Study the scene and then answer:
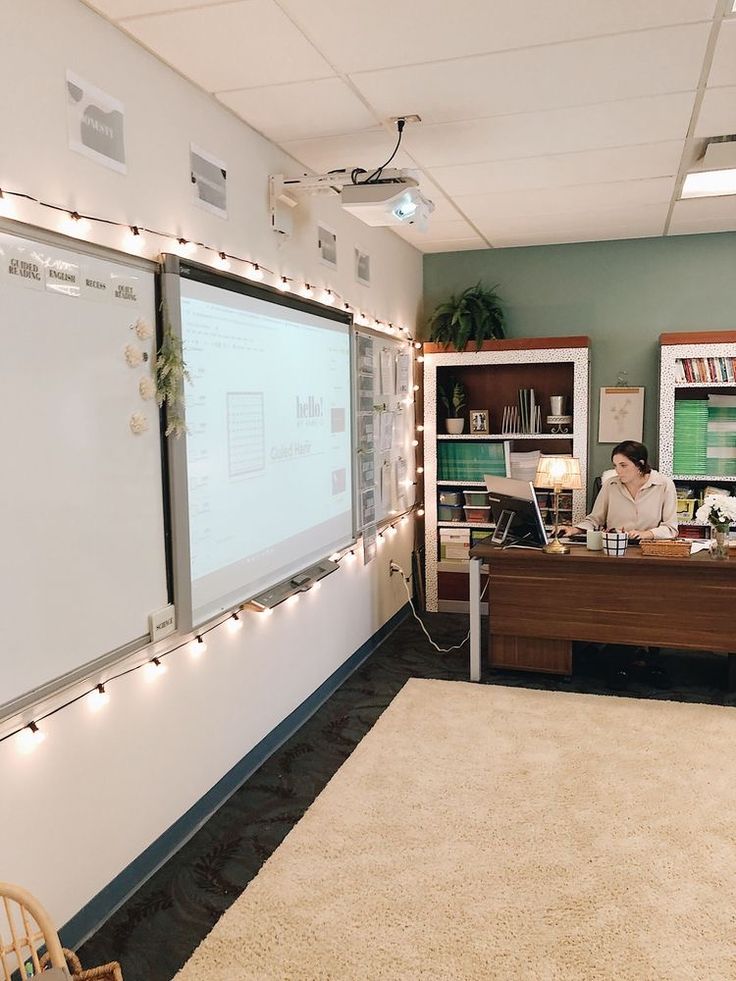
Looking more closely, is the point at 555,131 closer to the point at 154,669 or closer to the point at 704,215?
the point at 704,215

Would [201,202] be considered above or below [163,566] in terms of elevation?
above

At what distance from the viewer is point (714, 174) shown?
405cm

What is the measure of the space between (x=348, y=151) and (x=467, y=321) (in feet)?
7.02

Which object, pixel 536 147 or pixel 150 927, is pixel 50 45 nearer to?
pixel 536 147

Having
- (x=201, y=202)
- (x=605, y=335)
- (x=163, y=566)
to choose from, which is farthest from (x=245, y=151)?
(x=605, y=335)

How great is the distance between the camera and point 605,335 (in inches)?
231

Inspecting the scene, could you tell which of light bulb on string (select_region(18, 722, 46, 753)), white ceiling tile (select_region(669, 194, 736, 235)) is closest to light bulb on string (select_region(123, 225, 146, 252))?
light bulb on string (select_region(18, 722, 46, 753))

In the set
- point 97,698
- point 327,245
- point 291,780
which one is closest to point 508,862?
point 291,780

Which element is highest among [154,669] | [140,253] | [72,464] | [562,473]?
[140,253]

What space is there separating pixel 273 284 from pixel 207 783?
2.18 meters

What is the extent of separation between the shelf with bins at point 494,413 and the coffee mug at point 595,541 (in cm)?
124

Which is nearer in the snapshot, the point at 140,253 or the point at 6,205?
the point at 6,205

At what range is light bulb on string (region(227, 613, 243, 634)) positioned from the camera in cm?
328

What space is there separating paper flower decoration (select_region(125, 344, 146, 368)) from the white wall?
1.12 feet
